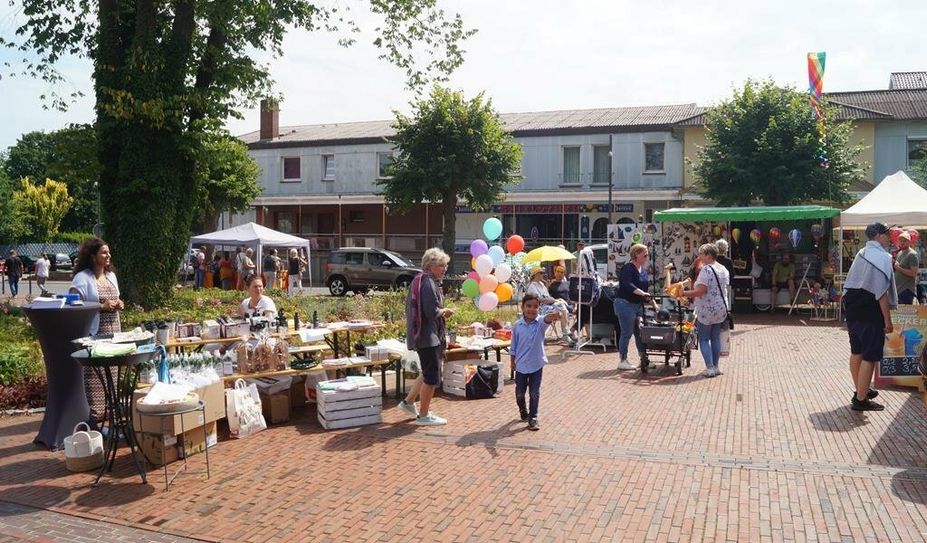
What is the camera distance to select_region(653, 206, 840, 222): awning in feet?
58.5

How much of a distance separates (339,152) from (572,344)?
2684 cm

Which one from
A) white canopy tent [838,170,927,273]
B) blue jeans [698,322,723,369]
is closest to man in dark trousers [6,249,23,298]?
blue jeans [698,322,723,369]

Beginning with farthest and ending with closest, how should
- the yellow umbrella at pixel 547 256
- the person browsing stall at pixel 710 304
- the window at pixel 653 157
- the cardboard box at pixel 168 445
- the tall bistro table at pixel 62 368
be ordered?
1. the window at pixel 653 157
2. the yellow umbrella at pixel 547 256
3. the person browsing stall at pixel 710 304
4. the tall bistro table at pixel 62 368
5. the cardboard box at pixel 168 445

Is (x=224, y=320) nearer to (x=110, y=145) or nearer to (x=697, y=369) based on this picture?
(x=697, y=369)

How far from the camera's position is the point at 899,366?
880 centimetres

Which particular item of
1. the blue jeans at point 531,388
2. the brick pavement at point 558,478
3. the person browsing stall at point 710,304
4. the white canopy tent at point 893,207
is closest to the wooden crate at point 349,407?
the brick pavement at point 558,478

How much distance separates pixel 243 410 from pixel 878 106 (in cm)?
3106

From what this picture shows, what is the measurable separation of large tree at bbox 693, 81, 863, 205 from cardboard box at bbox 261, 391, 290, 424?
20171 millimetres

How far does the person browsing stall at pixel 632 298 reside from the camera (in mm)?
10672

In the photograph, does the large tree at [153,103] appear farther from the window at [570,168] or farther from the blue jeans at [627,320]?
the window at [570,168]

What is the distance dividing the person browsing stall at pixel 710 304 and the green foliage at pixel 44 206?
57.0 metres

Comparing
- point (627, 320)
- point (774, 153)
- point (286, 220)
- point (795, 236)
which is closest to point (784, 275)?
point (795, 236)

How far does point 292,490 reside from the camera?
19.1 ft

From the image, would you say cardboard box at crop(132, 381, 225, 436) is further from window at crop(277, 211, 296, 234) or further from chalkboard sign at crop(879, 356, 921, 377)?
window at crop(277, 211, 296, 234)
